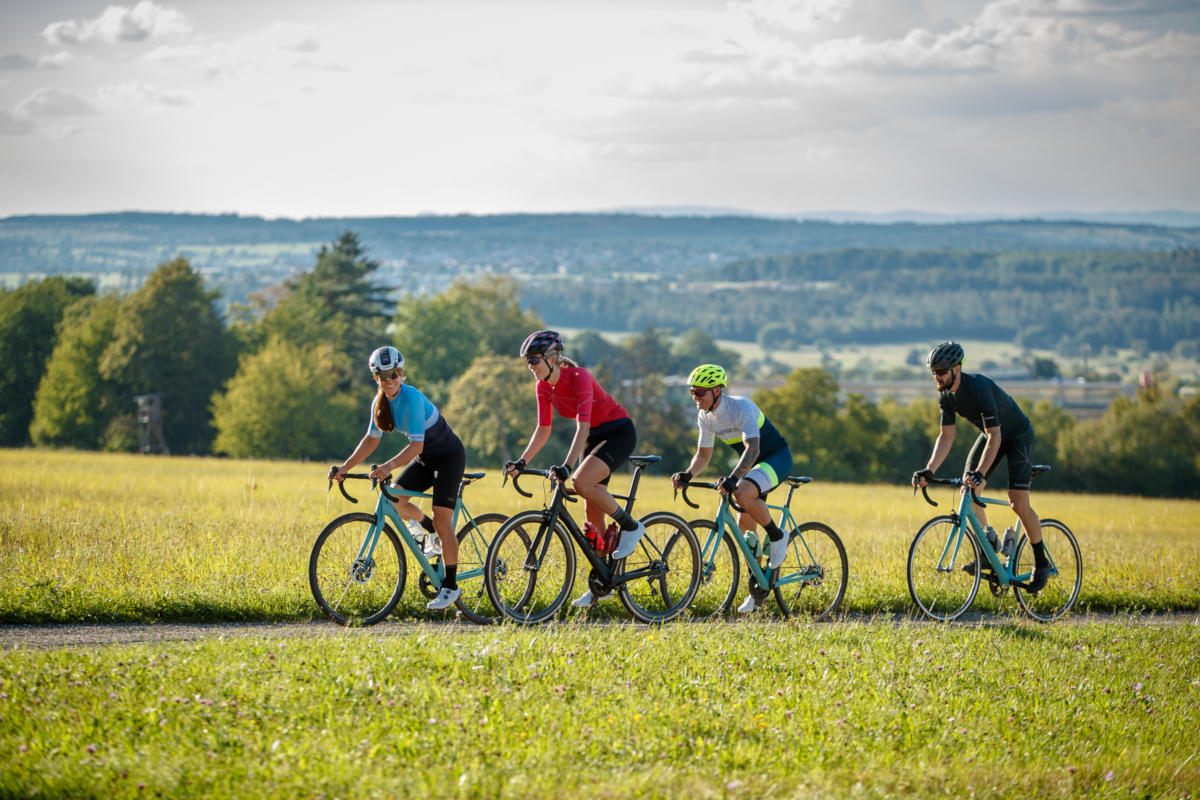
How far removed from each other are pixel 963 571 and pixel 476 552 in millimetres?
4747

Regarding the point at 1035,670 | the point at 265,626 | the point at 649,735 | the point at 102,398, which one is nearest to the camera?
the point at 649,735

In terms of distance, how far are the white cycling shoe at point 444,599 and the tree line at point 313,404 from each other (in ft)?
164

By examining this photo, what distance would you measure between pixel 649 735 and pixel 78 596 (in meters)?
5.03

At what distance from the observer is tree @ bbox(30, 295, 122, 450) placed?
65.4m

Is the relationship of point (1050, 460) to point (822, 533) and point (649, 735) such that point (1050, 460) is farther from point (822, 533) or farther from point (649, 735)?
point (649, 735)

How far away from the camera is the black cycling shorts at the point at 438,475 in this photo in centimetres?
810

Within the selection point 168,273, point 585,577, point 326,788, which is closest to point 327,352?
point 168,273

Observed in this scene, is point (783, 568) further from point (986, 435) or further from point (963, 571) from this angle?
point (986, 435)

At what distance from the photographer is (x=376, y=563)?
8.16 metres

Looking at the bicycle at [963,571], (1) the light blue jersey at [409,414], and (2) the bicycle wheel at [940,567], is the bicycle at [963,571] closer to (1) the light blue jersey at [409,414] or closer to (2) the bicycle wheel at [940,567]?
(2) the bicycle wheel at [940,567]

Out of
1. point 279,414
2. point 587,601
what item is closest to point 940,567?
point 587,601

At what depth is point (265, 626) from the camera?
26.6 ft

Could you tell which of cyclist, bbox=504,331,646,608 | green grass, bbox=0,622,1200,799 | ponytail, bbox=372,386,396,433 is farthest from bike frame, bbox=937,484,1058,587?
ponytail, bbox=372,386,396,433

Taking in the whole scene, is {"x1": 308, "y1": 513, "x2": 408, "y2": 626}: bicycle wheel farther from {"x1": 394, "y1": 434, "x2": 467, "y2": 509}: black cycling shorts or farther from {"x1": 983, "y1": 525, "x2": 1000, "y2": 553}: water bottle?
{"x1": 983, "y1": 525, "x2": 1000, "y2": 553}: water bottle
